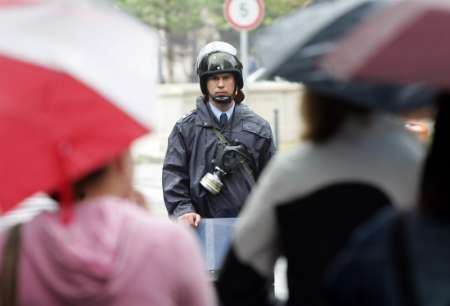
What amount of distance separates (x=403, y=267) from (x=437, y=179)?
0.22 m

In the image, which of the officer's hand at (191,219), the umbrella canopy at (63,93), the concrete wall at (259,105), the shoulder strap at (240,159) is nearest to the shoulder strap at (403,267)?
the umbrella canopy at (63,93)

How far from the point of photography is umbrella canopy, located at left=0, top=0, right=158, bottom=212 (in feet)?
8.77

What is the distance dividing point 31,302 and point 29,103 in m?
0.48

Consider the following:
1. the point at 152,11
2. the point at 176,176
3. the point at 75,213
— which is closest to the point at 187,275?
the point at 75,213

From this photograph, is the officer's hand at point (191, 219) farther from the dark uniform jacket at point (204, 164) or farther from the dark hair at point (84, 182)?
the dark hair at point (84, 182)

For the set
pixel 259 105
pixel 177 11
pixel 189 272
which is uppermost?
pixel 189 272

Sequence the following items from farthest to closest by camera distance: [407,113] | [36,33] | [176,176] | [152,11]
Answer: [152,11] → [176,176] → [407,113] → [36,33]

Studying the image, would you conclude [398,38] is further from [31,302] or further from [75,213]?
[31,302]

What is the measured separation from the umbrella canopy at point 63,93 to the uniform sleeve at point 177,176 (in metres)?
4.04

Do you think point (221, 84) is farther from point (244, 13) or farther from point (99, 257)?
point (244, 13)

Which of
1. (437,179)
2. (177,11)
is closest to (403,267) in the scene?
(437,179)

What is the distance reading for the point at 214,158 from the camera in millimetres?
6812

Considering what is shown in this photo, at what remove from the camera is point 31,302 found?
110 inches

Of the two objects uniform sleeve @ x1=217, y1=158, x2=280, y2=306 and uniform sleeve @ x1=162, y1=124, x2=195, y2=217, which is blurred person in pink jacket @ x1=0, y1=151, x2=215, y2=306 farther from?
uniform sleeve @ x1=162, y1=124, x2=195, y2=217
